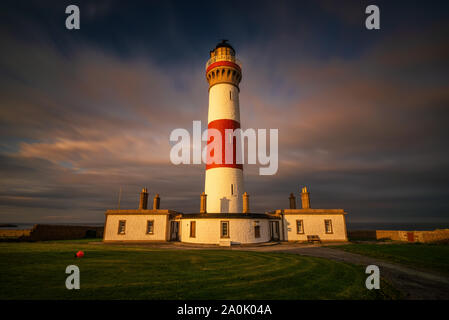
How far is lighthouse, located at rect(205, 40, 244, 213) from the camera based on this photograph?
25.1 m

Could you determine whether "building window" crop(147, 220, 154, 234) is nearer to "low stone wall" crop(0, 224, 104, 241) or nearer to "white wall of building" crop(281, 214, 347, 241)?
"low stone wall" crop(0, 224, 104, 241)

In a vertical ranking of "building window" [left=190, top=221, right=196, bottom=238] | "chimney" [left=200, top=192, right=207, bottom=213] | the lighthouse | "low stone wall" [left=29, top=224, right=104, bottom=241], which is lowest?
"low stone wall" [left=29, top=224, right=104, bottom=241]

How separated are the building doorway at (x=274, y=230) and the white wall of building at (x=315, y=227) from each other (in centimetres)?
109

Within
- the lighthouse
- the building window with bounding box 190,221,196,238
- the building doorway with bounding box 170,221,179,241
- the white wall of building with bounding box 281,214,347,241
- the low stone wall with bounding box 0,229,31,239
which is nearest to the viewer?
the building window with bounding box 190,221,196,238

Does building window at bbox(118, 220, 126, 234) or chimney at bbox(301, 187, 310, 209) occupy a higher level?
chimney at bbox(301, 187, 310, 209)

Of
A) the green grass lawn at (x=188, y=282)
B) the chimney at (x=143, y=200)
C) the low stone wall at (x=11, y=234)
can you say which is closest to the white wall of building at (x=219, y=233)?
the chimney at (x=143, y=200)

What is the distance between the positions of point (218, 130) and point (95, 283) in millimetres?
20768

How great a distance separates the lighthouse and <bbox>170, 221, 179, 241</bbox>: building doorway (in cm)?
602

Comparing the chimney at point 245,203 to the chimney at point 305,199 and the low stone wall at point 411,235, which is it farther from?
the low stone wall at point 411,235

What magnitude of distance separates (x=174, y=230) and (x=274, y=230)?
1310cm

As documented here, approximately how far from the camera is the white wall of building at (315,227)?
25984 millimetres

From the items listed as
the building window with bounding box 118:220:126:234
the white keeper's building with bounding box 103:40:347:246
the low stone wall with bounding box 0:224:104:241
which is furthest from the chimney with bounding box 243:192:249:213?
the low stone wall with bounding box 0:224:104:241

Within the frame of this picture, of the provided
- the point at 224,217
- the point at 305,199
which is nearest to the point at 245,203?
the point at 224,217

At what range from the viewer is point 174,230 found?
27891 millimetres
